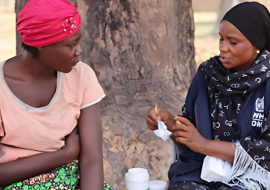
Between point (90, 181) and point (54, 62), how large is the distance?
76 centimetres

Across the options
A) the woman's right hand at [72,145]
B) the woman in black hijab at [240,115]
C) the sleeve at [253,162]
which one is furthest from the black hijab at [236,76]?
the woman's right hand at [72,145]

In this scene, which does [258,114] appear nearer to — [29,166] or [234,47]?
[234,47]

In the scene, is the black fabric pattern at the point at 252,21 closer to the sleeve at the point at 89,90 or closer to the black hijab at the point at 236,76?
the black hijab at the point at 236,76

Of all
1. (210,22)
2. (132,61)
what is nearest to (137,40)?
(132,61)

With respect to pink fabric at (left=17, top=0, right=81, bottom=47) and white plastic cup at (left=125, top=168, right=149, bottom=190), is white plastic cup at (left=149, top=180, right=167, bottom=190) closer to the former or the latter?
white plastic cup at (left=125, top=168, right=149, bottom=190)

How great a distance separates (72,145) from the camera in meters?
2.01

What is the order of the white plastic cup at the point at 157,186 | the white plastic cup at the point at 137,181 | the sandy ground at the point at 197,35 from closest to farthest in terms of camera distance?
the white plastic cup at the point at 137,181 < the white plastic cup at the point at 157,186 < the sandy ground at the point at 197,35

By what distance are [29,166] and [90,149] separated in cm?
38

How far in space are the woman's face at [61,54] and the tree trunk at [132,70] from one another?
1.39 m

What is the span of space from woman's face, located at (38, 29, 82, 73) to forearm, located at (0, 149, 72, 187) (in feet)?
1.72

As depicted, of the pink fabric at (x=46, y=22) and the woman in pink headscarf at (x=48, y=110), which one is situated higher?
the pink fabric at (x=46, y=22)

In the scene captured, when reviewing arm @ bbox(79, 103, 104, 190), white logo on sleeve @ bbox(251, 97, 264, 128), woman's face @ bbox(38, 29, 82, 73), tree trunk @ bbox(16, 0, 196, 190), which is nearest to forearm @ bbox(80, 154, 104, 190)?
arm @ bbox(79, 103, 104, 190)

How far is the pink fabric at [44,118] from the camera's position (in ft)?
6.20

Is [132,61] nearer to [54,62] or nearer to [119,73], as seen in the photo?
[119,73]
